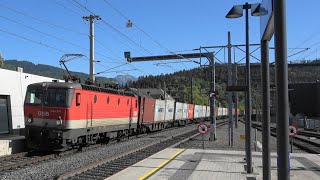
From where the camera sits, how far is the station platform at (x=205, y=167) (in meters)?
11.3

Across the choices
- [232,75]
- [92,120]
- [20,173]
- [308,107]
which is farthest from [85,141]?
[308,107]

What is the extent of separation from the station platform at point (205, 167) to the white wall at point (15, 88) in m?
12.1

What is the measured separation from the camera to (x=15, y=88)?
25.2 m

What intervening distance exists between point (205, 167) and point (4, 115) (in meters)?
16.1

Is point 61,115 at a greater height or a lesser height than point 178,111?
lesser

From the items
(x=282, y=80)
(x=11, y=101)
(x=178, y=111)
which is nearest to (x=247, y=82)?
(x=282, y=80)

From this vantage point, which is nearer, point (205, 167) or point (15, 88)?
point (205, 167)

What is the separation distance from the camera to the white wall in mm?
24153

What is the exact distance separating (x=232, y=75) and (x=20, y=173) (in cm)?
1762

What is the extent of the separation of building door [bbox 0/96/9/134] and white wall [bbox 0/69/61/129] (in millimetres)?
342

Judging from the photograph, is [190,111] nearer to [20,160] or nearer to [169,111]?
[169,111]

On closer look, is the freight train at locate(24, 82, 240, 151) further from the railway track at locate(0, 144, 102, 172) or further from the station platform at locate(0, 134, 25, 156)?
the station platform at locate(0, 134, 25, 156)

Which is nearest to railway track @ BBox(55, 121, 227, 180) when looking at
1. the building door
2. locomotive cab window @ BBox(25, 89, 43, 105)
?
locomotive cab window @ BBox(25, 89, 43, 105)

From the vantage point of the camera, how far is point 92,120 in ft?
66.1
